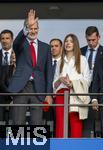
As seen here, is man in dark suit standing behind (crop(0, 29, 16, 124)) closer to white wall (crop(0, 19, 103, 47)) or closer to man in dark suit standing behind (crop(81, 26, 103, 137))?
white wall (crop(0, 19, 103, 47))

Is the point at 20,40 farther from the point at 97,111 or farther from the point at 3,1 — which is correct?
the point at 97,111

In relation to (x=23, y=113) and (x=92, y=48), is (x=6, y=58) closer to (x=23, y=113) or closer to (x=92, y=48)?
(x=23, y=113)

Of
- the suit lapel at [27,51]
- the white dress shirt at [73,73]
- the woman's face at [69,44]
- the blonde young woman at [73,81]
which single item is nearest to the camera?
the blonde young woman at [73,81]

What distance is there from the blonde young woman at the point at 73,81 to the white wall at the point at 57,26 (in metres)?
0.46

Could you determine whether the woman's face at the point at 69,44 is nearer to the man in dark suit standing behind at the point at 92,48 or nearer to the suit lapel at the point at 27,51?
the man in dark suit standing behind at the point at 92,48

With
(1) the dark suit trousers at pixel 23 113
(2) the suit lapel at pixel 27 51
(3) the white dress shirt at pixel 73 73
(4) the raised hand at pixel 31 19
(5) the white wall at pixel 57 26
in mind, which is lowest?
(1) the dark suit trousers at pixel 23 113

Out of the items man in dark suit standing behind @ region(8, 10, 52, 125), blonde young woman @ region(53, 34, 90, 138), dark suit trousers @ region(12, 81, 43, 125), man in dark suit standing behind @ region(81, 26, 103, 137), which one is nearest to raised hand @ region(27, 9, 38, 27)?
man in dark suit standing behind @ region(8, 10, 52, 125)

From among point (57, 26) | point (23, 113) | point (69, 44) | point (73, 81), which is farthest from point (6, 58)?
point (73, 81)

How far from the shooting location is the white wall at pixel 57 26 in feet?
30.2

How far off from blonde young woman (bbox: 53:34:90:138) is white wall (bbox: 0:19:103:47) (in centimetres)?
46

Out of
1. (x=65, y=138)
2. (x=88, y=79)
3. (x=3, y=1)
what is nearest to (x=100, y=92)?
(x=88, y=79)

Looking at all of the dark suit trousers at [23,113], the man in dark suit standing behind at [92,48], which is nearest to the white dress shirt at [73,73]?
the man in dark suit standing behind at [92,48]

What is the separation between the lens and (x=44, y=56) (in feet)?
28.9

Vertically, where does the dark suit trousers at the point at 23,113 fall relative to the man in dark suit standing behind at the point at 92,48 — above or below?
below
